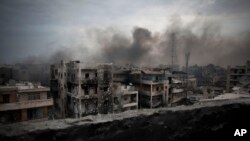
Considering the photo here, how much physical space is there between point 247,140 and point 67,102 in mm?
20025

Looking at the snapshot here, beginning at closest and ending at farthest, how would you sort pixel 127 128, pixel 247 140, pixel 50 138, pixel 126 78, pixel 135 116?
pixel 50 138 → pixel 127 128 → pixel 135 116 → pixel 247 140 → pixel 126 78

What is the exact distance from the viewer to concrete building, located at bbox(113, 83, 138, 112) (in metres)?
20.6

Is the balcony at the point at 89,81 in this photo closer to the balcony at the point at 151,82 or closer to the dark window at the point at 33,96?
the dark window at the point at 33,96

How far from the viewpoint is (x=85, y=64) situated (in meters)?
19.2

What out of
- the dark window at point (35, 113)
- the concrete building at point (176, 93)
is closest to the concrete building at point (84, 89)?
the dark window at point (35, 113)

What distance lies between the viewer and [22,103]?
48.4 feet

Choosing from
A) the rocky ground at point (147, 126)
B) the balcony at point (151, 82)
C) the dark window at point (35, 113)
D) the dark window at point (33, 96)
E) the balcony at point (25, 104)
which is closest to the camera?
the rocky ground at point (147, 126)

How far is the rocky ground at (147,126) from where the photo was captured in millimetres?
2486

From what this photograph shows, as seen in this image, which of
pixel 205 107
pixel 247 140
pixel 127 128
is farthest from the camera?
pixel 205 107

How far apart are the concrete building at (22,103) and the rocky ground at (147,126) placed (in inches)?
535

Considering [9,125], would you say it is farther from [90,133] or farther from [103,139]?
[103,139]

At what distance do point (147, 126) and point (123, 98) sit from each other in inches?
727

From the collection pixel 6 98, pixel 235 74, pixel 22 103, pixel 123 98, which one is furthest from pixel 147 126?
pixel 235 74

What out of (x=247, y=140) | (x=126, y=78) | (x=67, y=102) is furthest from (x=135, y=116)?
(x=126, y=78)
